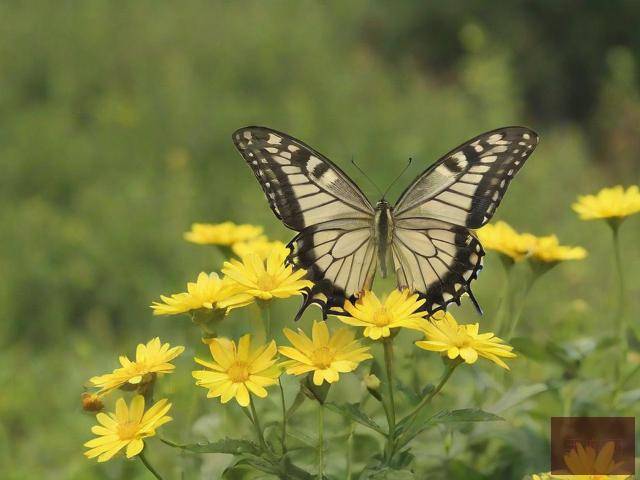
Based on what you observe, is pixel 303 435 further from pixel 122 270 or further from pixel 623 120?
pixel 623 120

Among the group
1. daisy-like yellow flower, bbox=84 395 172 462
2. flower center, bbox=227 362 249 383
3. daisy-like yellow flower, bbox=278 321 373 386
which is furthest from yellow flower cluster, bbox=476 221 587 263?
daisy-like yellow flower, bbox=84 395 172 462

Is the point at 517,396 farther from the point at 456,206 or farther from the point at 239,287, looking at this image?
the point at 239,287

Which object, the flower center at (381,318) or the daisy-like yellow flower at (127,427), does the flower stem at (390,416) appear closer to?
the flower center at (381,318)

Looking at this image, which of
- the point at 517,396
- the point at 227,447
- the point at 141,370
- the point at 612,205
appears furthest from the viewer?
the point at 612,205

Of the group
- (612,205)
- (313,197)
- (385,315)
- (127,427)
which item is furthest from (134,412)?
(612,205)

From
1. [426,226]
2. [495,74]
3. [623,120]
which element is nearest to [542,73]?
[623,120]

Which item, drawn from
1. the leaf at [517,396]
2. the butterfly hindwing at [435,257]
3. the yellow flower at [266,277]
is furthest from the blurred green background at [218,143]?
the yellow flower at [266,277]
